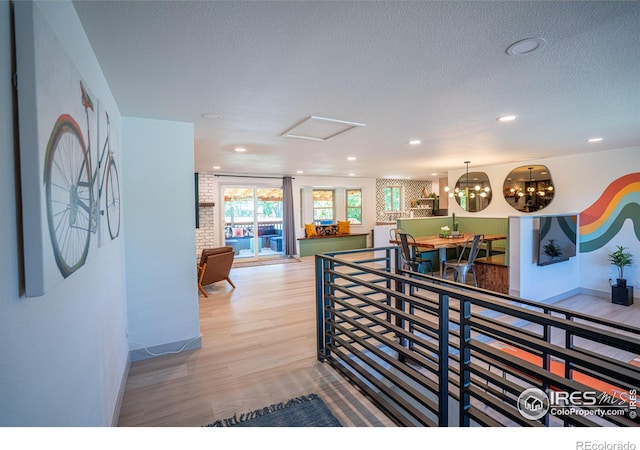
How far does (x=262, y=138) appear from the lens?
3.92m

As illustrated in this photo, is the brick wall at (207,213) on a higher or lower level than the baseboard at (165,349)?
higher

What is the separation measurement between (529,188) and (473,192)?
116 centimetres

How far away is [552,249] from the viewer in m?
4.82

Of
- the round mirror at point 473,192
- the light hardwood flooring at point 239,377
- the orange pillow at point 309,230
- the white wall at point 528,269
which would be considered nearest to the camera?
the light hardwood flooring at point 239,377

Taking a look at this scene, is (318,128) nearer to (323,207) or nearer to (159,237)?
(159,237)

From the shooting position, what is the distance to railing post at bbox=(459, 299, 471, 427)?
150 cm

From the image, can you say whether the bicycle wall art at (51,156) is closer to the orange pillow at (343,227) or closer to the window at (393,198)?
the orange pillow at (343,227)

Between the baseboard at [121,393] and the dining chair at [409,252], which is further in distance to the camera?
the dining chair at [409,252]

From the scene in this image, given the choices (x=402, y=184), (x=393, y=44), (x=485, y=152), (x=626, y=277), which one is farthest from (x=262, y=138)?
(x=402, y=184)

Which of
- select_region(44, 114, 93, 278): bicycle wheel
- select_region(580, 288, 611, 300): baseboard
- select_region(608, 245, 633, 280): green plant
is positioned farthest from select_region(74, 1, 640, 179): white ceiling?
select_region(580, 288, 611, 300): baseboard

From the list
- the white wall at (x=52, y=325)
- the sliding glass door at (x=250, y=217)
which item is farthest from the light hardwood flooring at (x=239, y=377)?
the sliding glass door at (x=250, y=217)

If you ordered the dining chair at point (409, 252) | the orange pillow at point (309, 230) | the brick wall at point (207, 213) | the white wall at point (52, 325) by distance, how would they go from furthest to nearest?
the orange pillow at point (309, 230)
the brick wall at point (207, 213)
the dining chair at point (409, 252)
the white wall at point (52, 325)

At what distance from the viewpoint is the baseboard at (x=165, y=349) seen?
2.84 meters

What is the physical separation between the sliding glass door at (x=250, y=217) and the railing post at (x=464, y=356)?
292 inches
